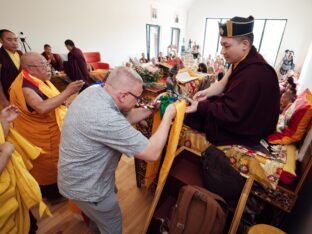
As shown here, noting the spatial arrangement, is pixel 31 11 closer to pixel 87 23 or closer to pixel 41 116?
pixel 87 23

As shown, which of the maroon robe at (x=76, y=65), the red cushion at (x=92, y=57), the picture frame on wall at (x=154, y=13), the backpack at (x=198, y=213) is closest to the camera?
the backpack at (x=198, y=213)

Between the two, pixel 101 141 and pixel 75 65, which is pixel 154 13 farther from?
pixel 101 141

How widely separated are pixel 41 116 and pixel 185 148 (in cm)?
118

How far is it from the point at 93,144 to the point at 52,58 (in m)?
4.43

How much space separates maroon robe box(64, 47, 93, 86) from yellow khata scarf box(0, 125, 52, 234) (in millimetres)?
2861

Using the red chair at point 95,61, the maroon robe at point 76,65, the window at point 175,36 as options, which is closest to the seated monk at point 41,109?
the maroon robe at point 76,65

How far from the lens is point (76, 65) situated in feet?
11.9

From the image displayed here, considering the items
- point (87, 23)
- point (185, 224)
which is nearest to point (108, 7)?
point (87, 23)

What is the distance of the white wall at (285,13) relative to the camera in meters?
6.53

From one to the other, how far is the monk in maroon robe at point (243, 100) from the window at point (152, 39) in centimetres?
661

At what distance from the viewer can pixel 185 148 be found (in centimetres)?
145

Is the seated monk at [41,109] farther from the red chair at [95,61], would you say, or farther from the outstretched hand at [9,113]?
the red chair at [95,61]

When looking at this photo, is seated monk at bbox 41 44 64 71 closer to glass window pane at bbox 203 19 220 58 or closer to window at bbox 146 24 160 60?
window at bbox 146 24 160 60

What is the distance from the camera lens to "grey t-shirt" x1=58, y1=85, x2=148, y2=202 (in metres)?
0.80
